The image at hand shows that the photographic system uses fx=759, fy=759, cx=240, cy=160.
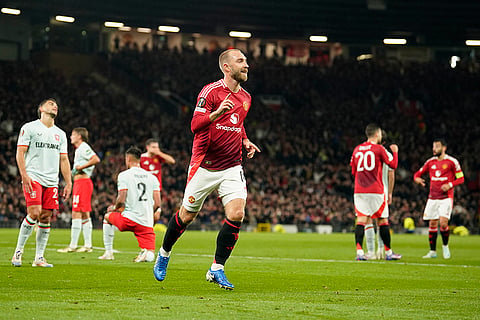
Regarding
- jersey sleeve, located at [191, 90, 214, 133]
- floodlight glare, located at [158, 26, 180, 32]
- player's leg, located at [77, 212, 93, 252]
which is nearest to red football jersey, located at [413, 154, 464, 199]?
player's leg, located at [77, 212, 93, 252]

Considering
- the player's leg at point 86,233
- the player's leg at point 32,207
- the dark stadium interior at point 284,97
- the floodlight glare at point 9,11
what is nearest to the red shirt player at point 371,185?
the player's leg at point 86,233

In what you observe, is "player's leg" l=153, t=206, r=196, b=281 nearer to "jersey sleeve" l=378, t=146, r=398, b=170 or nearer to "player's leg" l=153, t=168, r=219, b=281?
"player's leg" l=153, t=168, r=219, b=281

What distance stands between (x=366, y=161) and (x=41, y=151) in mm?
6128

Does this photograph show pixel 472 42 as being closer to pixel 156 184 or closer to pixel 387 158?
pixel 387 158

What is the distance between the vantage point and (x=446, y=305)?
7.05 metres

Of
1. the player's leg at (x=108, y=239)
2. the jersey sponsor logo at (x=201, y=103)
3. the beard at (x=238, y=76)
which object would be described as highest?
the beard at (x=238, y=76)

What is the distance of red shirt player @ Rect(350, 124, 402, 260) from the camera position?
13.9 m

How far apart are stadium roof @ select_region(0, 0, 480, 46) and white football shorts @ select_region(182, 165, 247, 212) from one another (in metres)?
31.5

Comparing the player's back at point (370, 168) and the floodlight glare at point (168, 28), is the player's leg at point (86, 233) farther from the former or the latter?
the floodlight glare at point (168, 28)

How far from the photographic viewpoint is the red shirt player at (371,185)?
13938 mm

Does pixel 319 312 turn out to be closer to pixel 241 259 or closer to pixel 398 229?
pixel 241 259

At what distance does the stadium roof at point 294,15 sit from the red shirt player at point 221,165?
3108 cm

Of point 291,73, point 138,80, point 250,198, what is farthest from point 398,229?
point 138,80

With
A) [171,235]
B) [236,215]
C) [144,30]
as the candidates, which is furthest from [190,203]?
[144,30]
